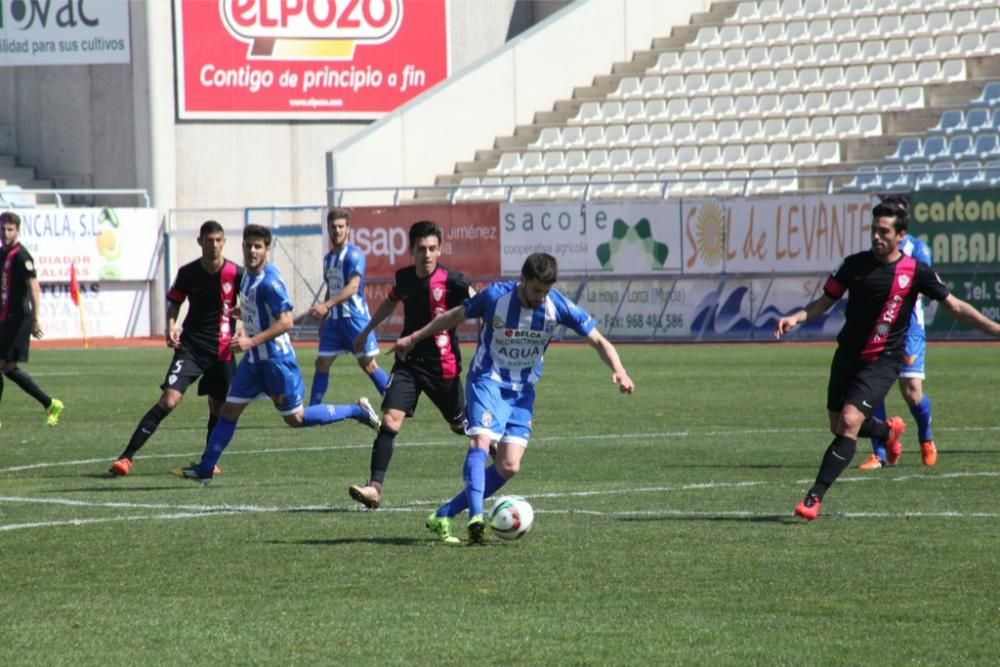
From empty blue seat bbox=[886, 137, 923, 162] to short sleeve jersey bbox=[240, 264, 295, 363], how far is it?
23765 mm

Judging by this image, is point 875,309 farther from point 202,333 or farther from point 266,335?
point 202,333

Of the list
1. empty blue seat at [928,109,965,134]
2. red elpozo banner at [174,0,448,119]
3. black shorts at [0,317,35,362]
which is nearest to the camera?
black shorts at [0,317,35,362]

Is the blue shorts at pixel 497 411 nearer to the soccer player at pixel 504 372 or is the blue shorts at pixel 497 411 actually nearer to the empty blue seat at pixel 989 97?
the soccer player at pixel 504 372

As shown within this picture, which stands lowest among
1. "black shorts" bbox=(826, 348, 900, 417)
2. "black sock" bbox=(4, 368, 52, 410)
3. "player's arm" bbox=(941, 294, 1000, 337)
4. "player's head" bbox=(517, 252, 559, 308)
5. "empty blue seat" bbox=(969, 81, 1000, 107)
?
"black sock" bbox=(4, 368, 52, 410)

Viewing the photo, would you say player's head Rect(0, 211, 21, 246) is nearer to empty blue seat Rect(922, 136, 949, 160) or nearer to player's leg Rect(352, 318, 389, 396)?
player's leg Rect(352, 318, 389, 396)

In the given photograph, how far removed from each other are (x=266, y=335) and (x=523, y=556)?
3.96 m

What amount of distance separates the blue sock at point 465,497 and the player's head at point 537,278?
1023 mm

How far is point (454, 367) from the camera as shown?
12.4 m

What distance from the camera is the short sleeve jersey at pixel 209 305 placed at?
558 inches

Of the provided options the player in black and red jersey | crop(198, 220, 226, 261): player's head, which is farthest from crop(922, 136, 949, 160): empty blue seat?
crop(198, 220, 226, 261): player's head

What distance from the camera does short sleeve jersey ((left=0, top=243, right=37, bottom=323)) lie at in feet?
59.7

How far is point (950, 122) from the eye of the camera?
117 feet

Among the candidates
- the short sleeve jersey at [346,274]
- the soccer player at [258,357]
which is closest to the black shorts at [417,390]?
the soccer player at [258,357]

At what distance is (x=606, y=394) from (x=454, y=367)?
392 inches
